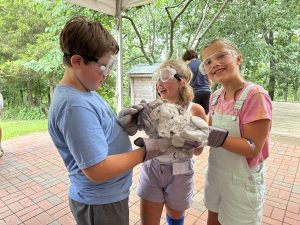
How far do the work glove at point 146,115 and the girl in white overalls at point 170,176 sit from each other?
473mm

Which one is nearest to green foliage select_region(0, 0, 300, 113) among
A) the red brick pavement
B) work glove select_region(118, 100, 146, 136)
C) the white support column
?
the white support column

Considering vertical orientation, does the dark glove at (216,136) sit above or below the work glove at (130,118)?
below

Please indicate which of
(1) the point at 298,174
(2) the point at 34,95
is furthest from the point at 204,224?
(2) the point at 34,95

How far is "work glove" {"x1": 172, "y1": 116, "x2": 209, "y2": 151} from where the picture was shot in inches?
44.2

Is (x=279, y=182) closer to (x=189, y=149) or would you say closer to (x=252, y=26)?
(x=189, y=149)

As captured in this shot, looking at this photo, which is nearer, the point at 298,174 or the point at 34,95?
the point at 298,174

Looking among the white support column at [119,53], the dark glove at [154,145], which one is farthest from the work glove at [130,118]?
the white support column at [119,53]

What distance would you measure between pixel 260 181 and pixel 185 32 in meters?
8.77

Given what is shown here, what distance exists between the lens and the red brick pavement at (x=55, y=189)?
2779mm

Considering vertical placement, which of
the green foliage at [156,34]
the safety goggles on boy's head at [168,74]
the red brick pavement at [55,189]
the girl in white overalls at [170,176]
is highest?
the green foliage at [156,34]

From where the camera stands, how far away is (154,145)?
A: 3.92 ft

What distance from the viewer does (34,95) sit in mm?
18516

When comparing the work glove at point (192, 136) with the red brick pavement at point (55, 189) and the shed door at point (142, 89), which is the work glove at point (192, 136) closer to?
the red brick pavement at point (55, 189)

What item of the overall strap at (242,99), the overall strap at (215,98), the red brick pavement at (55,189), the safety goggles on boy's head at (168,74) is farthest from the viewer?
the red brick pavement at (55,189)
